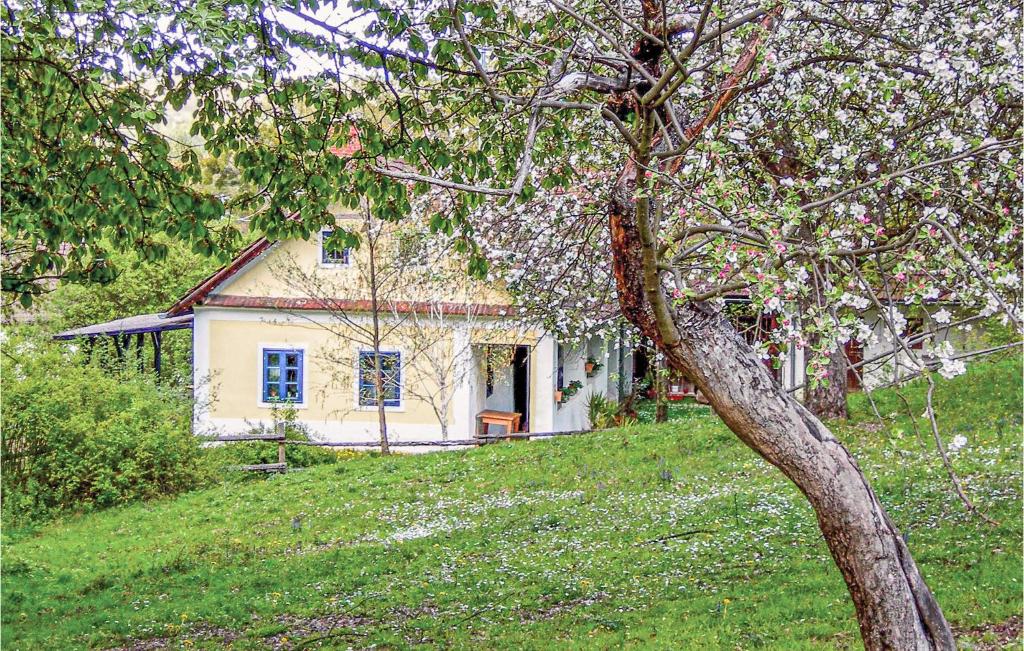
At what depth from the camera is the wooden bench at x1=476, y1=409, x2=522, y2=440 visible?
65.8 feet

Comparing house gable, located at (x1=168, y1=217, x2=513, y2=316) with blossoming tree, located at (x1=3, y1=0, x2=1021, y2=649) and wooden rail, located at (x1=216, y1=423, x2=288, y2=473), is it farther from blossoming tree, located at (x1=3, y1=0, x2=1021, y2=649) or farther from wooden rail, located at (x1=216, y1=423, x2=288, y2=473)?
blossoming tree, located at (x1=3, y1=0, x2=1021, y2=649)

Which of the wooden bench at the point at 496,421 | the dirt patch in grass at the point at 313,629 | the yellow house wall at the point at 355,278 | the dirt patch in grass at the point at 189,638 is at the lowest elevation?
the dirt patch in grass at the point at 189,638

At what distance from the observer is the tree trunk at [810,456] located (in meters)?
4.82

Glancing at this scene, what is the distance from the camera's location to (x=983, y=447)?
11617 millimetres

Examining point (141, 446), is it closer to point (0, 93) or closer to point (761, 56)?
point (0, 93)

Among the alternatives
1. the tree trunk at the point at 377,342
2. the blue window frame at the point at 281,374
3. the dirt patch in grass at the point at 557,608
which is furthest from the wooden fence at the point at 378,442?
the dirt patch in grass at the point at 557,608

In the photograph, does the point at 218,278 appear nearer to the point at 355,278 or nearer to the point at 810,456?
the point at 355,278

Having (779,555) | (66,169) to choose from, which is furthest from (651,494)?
(66,169)

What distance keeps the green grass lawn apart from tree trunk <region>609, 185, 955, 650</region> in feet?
1.97

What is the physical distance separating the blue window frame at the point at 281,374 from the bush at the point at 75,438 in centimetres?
470

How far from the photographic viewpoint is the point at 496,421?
66.2ft

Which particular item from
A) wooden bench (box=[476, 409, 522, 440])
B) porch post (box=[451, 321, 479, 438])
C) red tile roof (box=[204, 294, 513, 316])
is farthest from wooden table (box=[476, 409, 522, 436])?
red tile roof (box=[204, 294, 513, 316])

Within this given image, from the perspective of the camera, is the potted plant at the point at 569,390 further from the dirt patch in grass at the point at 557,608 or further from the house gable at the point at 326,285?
the dirt patch in grass at the point at 557,608

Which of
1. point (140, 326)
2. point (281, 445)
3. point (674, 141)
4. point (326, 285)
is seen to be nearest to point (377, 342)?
point (326, 285)
